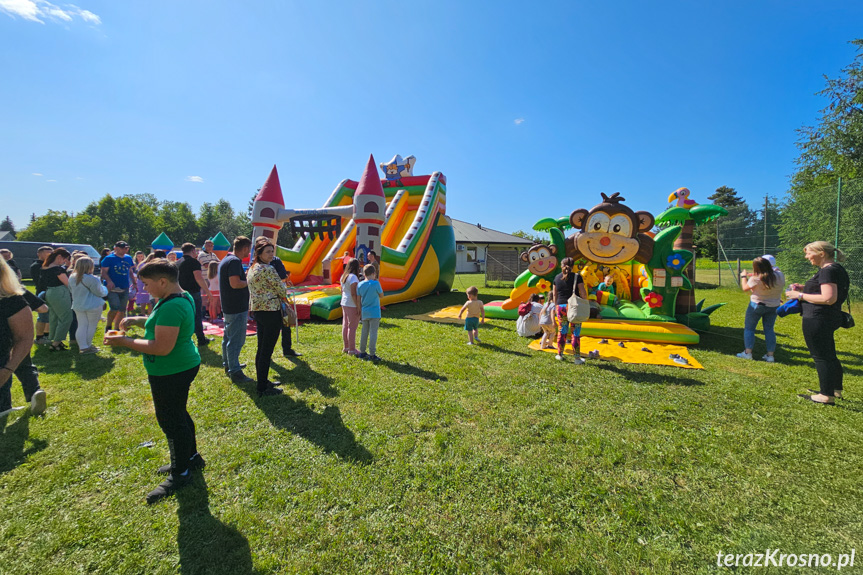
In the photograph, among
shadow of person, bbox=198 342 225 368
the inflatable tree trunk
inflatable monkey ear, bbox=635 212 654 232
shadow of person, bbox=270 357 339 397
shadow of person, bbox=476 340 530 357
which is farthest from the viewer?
the inflatable tree trunk

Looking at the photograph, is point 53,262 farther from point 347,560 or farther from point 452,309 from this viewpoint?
point 452,309

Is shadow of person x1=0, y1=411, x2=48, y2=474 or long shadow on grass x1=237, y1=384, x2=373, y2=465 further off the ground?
long shadow on grass x1=237, y1=384, x2=373, y2=465

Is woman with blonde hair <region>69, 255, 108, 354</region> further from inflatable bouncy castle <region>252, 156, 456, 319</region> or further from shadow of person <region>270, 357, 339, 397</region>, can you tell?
inflatable bouncy castle <region>252, 156, 456, 319</region>

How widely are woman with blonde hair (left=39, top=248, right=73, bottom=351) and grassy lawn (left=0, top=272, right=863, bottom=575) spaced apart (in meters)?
1.37

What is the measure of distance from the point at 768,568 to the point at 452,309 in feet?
26.3

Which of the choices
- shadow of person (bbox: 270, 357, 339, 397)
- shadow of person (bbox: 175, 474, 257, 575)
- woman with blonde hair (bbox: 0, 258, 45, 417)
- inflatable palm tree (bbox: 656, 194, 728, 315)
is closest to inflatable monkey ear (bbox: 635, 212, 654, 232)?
inflatable palm tree (bbox: 656, 194, 728, 315)

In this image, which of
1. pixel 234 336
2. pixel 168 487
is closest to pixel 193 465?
pixel 168 487

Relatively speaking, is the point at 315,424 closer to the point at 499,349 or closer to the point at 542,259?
the point at 499,349

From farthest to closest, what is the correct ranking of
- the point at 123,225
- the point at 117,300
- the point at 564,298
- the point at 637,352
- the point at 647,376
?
the point at 123,225 < the point at 117,300 < the point at 637,352 < the point at 564,298 < the point at 647,376

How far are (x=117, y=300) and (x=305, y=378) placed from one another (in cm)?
479

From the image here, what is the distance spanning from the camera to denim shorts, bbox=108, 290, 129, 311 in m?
6.37

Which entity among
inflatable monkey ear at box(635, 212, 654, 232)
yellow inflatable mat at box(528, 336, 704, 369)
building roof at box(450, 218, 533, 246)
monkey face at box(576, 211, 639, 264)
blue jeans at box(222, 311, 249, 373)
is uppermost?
building roof at box(450, 218, 533, 246)

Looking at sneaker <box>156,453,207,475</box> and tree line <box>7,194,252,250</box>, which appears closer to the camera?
sneaker <box>156,453,207,475</box>

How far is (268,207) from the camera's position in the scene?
32.6 feet
